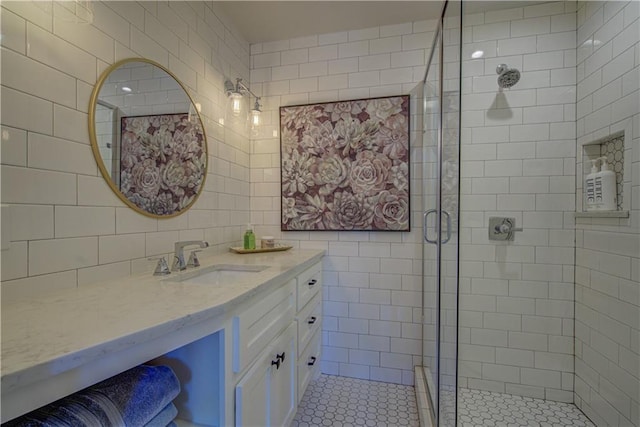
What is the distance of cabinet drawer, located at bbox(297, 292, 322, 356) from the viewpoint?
61.6 inches

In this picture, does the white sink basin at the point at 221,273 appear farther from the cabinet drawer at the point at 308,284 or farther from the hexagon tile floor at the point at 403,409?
the hexagon tile floor at the point at 403,409

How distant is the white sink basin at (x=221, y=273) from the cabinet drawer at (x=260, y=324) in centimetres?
19

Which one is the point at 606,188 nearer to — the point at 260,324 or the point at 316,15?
the point at 260,324

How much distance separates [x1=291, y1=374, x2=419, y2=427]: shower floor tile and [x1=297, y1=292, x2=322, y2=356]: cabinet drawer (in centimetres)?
40

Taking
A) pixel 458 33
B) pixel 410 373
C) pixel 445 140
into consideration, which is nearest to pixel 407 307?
pixel 410 373

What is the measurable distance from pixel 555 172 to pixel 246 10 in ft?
7.11

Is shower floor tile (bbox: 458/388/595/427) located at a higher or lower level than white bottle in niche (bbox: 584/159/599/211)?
lower

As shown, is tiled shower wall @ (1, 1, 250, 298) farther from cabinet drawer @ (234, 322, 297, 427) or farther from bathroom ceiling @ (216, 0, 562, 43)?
cabinet drawer @ (234, 322, 297, 427)

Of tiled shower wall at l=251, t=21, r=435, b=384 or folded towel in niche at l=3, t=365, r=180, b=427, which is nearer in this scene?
folded towel in niche at l=3, t=365, r=180, b=427

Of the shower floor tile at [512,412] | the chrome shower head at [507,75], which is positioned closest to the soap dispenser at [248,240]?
the shower floor tile at [512,412]

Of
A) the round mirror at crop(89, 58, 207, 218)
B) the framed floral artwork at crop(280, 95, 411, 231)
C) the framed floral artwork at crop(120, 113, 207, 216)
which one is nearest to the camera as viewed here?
→ the round mirror at crop(89, 58, 207, 218)

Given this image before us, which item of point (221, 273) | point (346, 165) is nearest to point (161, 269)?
point (221, 273)

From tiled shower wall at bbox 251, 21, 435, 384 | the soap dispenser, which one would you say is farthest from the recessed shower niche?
the soap dispenser

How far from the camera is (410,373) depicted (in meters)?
1.97
